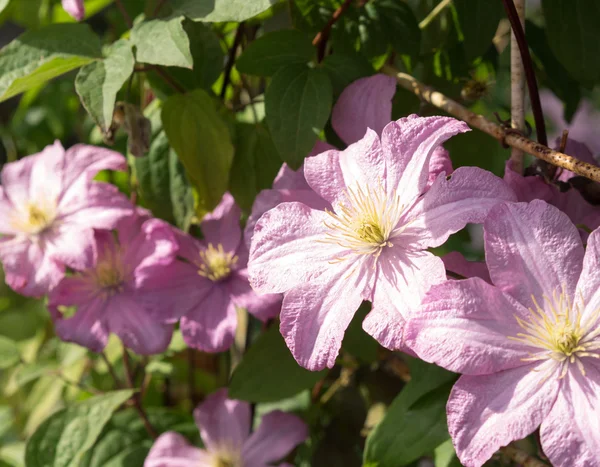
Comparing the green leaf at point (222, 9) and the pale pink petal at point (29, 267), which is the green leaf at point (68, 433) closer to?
the pale pink petal at point (29, 267)

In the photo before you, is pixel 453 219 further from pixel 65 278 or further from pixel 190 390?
pixel 190 390

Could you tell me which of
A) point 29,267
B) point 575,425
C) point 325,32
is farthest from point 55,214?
point 575,425

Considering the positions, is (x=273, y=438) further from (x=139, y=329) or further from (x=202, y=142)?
(x=202, y=142)

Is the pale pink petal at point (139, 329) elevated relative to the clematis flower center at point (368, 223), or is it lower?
lower

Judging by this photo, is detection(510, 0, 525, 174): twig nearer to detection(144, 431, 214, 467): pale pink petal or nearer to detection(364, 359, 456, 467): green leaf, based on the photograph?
detection(364, 359, 456, 467): green leaf

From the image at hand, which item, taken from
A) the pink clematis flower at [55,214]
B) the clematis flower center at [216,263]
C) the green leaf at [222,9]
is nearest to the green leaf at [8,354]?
the pink clematis flower at [55,214]
